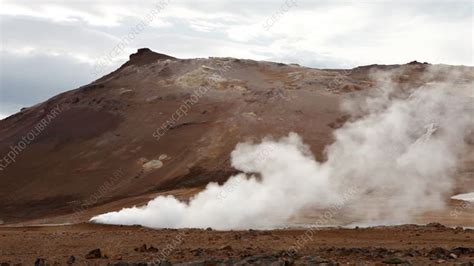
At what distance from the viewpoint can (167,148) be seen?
56625 mm

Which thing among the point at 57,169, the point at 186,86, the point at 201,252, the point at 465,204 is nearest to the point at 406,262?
the point at 201,252

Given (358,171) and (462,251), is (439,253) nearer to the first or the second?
(462,251)

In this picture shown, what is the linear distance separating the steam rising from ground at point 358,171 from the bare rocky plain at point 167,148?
1.57 m

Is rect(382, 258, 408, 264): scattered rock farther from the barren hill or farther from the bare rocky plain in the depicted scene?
the barren hill

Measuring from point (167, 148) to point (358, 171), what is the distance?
18140 millimetres

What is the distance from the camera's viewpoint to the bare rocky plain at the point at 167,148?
27.6 meters

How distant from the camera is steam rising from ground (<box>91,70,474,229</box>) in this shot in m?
37.9

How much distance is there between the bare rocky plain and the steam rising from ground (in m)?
1.57

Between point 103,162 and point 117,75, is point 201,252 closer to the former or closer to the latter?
point 103,162

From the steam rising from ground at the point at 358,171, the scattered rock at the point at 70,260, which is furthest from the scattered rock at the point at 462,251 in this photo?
the steam rising from ground at the point at 358,171

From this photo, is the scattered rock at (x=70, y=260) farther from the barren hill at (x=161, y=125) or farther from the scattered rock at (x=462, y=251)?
the barren hill at (x=161, y=125)

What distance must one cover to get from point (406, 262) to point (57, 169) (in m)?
45.1

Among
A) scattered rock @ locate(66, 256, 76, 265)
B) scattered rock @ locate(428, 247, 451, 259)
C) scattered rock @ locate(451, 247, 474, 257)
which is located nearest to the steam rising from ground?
scattered rock @ locate(66, 256, 76, 265)

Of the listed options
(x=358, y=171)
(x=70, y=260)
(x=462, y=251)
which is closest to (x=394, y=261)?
(x=462, y=251)
